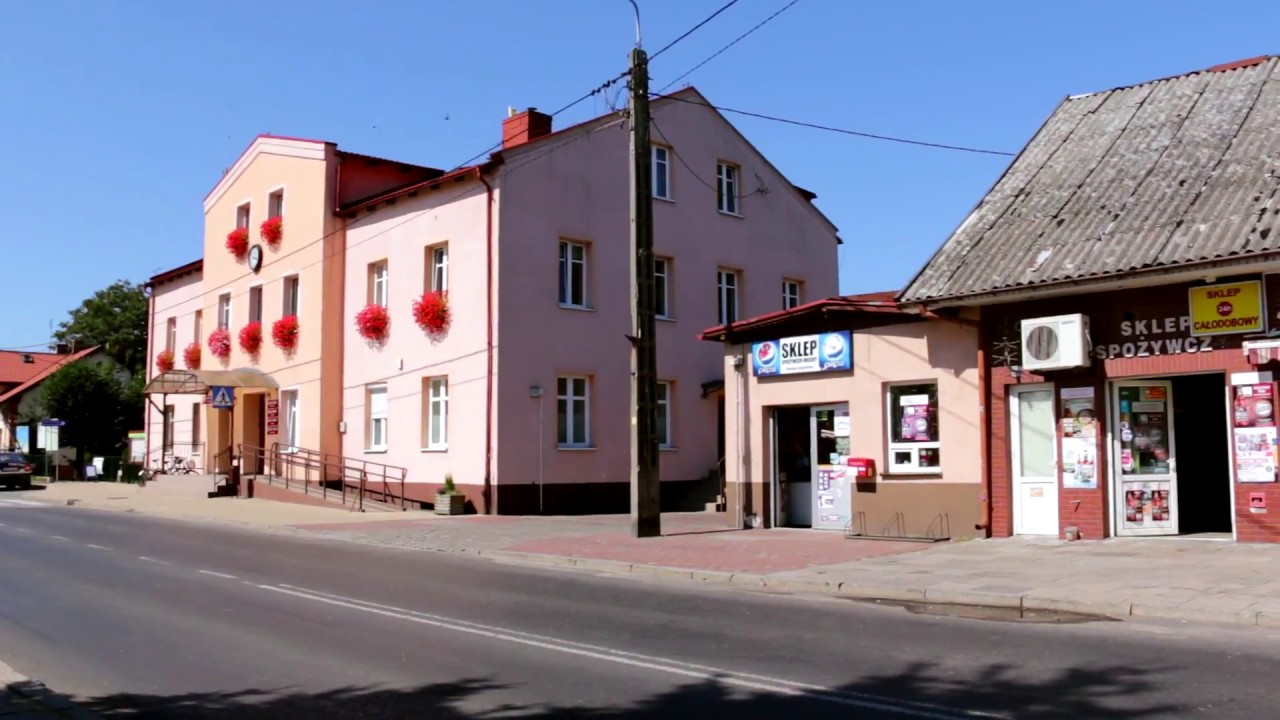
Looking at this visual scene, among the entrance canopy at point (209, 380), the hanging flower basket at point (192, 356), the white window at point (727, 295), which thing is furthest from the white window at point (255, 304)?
the white window at point (727, 295)

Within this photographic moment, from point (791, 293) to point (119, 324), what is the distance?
4743cm

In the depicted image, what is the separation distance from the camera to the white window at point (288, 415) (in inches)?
1192

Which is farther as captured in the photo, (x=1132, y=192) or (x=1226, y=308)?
(x=1132, y=192)

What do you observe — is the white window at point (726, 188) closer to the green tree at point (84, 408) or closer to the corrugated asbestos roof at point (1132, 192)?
the corrugated asbestos roof at point (1132, 192)

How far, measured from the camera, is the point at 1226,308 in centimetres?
1384

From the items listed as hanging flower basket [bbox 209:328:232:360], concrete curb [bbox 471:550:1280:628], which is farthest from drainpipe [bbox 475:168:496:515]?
hanging flower basket [bbox 209:328:232:360]

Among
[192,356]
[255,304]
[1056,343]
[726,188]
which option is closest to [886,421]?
[1056,343]

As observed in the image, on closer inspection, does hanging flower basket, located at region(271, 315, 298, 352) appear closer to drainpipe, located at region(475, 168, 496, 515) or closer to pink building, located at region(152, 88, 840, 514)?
pink building, located at region(152, 88, 840, 514)

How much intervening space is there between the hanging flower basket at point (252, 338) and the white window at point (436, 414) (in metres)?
8.88

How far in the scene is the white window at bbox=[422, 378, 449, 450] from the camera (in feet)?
83.3

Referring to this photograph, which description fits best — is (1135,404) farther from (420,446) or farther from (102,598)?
(420,446)

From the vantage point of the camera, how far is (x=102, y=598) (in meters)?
11.5

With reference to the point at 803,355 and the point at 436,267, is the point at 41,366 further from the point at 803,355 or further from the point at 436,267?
the point at 803,355

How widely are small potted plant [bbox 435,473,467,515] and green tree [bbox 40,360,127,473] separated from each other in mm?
29851
